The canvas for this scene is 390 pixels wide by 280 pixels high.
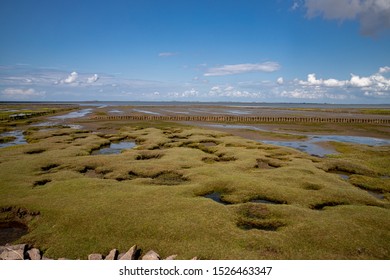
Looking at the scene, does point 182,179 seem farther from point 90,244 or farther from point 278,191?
point 90,244

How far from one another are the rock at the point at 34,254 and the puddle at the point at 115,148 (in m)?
23.7

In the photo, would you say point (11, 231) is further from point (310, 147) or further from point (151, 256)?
point (310, 147)

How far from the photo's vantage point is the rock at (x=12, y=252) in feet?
36.5

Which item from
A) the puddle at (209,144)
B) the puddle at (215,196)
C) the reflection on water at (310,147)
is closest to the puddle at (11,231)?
the puddle at (215,196)

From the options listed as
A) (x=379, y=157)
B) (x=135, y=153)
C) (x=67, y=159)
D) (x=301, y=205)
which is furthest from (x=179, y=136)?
(x=301, y=205)

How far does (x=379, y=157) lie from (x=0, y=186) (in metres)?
37.6

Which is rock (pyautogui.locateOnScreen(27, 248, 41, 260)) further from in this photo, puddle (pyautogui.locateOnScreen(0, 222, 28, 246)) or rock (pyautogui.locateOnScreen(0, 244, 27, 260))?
puddle (pyautogui.locateOnScreen(0, 222, 28, 246))

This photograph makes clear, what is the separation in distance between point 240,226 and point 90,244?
7.40 metres

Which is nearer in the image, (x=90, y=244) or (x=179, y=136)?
(x=90, y=244)

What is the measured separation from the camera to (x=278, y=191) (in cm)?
1912

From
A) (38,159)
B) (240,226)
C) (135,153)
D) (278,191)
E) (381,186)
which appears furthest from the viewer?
(135,153)

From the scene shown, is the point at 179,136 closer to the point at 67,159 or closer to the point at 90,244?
the point at 67,159

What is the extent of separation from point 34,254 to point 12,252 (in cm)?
82
